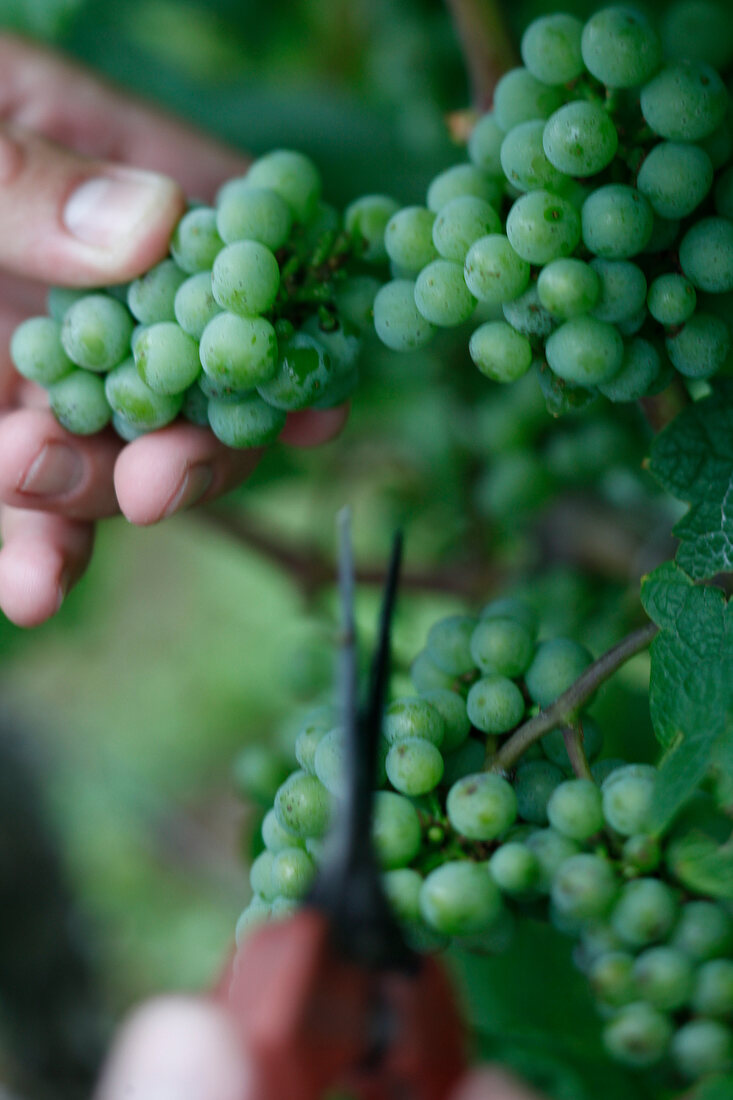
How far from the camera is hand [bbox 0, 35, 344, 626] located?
0.55 metres

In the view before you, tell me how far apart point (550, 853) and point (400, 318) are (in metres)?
0.29

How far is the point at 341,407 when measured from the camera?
0.63 m

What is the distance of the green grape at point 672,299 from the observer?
454 millimetres

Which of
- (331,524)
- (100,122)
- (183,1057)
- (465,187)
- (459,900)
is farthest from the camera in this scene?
(331,524)

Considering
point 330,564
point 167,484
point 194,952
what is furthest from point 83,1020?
point 167,484

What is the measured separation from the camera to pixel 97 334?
0.52m

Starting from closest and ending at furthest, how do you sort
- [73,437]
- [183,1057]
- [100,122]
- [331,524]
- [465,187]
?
[183,1057] < [465,187] < [73,437] < [100,122] < [331,524]

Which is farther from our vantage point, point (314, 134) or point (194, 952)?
point (194, 952)

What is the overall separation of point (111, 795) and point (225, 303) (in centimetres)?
142

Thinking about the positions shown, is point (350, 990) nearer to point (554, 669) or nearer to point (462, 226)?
point (554, 669)

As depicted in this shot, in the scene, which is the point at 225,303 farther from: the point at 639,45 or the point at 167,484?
the point at 639,45

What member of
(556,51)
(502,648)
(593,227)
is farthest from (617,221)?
(502,648)

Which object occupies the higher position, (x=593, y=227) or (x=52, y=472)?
(x=593, y=227)

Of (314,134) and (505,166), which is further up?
(505,166)
